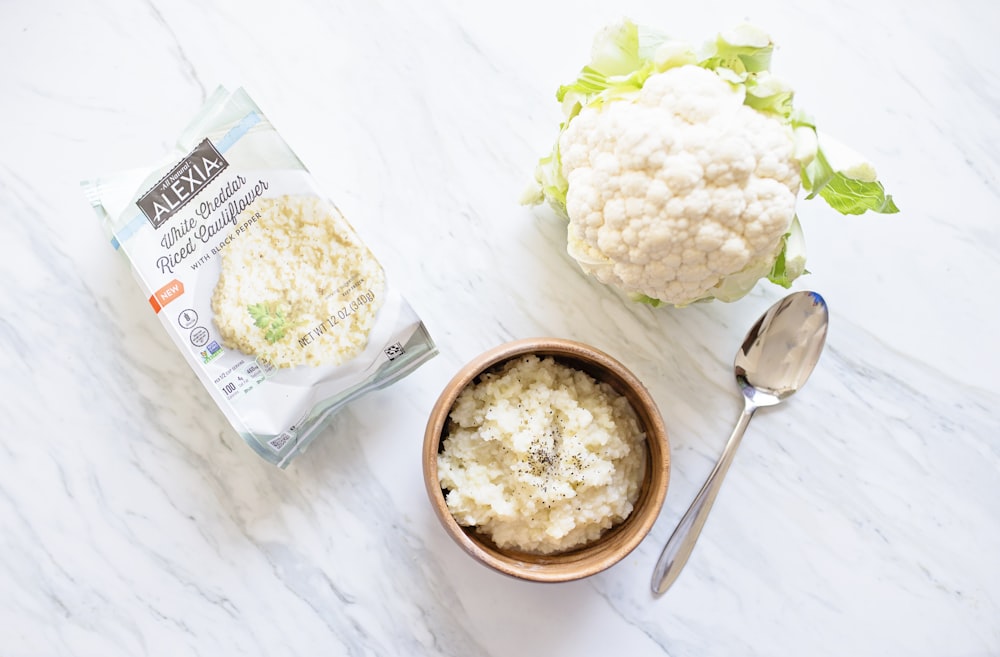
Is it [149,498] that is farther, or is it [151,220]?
[149,498]

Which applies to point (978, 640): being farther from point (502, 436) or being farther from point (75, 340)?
point (75, 340)

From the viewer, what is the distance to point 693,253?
104 cm

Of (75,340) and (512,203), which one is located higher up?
(75,340)

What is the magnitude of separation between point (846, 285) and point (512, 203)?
58 centimetres

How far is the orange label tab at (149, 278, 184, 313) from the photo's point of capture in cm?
105

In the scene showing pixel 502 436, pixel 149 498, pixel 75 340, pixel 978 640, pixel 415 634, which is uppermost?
pixel 75 340

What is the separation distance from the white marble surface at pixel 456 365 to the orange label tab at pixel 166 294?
0.58 ft

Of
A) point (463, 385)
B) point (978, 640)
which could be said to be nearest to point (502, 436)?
point (463, 385)

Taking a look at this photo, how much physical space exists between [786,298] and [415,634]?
82cm

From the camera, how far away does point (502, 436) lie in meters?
1.10

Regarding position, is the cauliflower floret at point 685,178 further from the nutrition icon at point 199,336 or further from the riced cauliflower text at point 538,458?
the nutrition icon at point 199,336

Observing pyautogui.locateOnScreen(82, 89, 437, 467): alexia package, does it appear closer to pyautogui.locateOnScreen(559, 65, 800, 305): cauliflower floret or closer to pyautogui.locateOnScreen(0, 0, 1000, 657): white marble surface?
pyautogui.locateOnScreen(0, 0, 1000, 657): white marble surface

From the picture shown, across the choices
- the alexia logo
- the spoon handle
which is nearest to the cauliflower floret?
the spoon handle

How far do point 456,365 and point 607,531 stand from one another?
→ 14.1 inches
